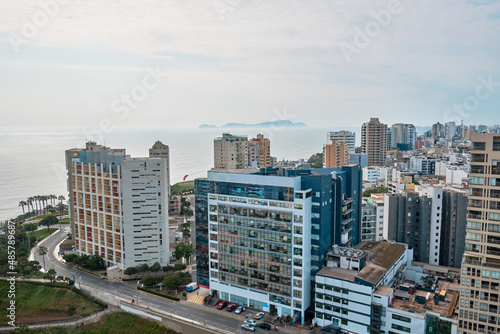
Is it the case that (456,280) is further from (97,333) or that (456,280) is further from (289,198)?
(97,333)

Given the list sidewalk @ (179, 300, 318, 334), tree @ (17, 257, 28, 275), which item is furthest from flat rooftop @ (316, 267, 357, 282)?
tree @ (17, 257, 28, 275)

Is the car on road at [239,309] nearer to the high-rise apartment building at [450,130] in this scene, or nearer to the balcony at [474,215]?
the balcony at [474,215]

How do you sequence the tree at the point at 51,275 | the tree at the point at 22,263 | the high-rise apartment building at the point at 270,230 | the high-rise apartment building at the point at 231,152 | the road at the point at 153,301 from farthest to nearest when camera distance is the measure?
the high-rise apartment building at the point at 231,152 < the tree at the point at 22,263 < the tree at the point at 51,275 < the road at the point at 153,301 < the high-rise apartment building at the point at 270,230

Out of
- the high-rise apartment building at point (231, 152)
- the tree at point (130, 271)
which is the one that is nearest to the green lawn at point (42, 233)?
the tree at point (130, 271)

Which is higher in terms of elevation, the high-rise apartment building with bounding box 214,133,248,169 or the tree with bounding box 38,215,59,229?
the high-rise apartment building with bounding box 214,133,248,169

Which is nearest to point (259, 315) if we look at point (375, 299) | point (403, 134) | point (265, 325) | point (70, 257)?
point (265, 325)

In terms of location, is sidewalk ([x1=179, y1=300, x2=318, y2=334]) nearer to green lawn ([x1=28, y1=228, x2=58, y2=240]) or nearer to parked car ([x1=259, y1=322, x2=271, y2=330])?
parked car ([x1=259, y1=322, x2=271, y2=330])
